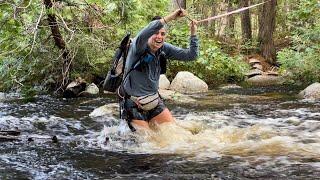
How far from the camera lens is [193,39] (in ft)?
18.3

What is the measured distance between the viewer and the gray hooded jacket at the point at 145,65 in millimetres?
5203

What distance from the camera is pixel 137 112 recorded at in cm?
559

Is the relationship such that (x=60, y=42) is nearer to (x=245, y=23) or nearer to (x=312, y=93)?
(x=312, y=93)

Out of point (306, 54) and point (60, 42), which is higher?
point (60, 42)

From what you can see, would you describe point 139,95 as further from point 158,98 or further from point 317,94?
point 317,94

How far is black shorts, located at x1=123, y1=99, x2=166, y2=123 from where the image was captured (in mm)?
5547

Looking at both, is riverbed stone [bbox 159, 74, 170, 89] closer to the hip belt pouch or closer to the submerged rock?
the submerged rock

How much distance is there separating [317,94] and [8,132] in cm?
667

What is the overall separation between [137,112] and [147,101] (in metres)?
0.22

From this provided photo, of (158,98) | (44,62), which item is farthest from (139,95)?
(44,62)

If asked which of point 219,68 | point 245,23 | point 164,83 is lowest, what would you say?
point 164,83

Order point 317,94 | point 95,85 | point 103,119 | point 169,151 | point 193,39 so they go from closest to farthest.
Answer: point 169,151 < point 193,39 < point 103,119 < point 317,94 < point 95,85

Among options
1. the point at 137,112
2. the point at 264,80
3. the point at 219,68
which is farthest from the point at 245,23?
the point at 137,112

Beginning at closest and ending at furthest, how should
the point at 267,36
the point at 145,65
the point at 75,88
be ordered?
1. the point at 145,65
2. the point at 75,88
3. the point at 267,36
